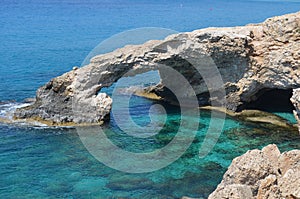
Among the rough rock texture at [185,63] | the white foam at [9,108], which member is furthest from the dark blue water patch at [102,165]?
the rough rock texture at [185,63]

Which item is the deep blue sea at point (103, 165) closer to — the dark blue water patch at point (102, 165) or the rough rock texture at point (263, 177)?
the dark blue water patch at point (102, 165)

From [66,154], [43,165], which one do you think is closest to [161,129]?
[66,154]

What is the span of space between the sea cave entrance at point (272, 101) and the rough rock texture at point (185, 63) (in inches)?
70.4

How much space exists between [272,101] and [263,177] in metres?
23.0

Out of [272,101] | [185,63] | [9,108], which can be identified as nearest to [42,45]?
[9,108]

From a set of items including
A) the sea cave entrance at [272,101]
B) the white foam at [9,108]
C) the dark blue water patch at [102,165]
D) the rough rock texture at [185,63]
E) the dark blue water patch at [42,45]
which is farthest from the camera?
the dark blue water patch at [42,45]

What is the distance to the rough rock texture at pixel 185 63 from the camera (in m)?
31.0

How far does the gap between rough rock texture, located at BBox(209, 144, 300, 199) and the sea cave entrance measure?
63.7ft

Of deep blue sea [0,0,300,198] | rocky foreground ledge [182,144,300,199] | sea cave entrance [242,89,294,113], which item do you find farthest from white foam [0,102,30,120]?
rocky foreground ledge [182,144,300,199]

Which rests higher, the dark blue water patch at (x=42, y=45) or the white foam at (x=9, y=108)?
the dark blue water patch at (x=42, y=45)

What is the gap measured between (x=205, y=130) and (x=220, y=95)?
5377 mm

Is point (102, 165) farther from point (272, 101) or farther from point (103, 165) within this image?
point (272, 101)

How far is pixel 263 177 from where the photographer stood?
1420cm

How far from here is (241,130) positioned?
1196 inches
